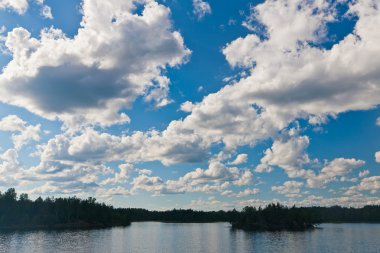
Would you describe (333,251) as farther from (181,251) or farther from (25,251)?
(25,251)

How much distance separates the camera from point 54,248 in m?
118

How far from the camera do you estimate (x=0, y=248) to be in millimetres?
117000

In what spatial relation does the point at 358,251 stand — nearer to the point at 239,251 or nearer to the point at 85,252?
the point at 239,251

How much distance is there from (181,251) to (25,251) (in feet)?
144

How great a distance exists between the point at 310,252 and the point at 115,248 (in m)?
57.9

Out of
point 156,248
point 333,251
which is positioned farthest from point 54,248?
point 333,251

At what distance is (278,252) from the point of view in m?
111

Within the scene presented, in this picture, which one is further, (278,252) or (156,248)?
(156,248)

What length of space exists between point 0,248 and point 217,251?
2529 inches

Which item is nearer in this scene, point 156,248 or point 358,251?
point 358,251

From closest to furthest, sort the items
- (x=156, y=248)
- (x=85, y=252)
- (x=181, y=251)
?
(x=85, y=252), (x=181, y=251), (x=156, y=248)

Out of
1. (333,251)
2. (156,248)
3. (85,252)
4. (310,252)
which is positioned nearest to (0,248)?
(85,252)

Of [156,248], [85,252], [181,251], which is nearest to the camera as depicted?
[85,252]

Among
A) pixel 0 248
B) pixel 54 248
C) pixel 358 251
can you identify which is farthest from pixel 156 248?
pixel 358 251
